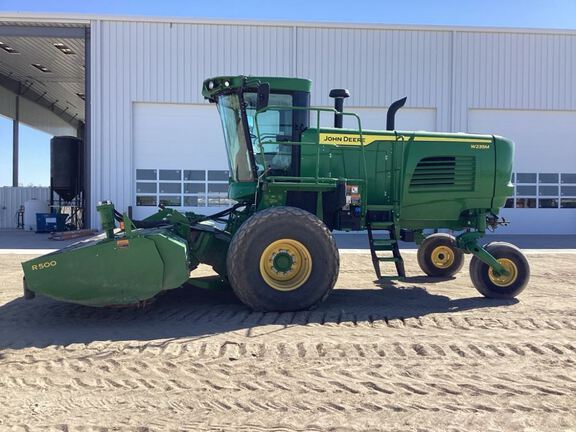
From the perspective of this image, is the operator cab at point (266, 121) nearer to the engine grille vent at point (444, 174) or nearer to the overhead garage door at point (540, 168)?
the engine grille vent at point (444, 174)

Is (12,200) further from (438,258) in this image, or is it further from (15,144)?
(438,258)

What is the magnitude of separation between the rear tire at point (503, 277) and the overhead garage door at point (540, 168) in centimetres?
1326

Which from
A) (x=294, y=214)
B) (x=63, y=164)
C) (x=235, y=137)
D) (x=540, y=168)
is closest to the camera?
(x=294, y=214)

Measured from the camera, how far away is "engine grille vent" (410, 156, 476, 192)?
723 cm

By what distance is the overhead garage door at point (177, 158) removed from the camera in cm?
1816

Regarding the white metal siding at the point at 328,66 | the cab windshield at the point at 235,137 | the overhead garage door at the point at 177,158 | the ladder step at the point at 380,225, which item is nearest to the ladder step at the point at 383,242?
the ladder step at the point at 380,225

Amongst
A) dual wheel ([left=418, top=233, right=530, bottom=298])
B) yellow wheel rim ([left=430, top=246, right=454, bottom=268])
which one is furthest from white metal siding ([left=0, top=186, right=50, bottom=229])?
dual wheel ([left=418, top=233, right=530, bottom=298])

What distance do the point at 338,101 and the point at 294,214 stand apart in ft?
6.31

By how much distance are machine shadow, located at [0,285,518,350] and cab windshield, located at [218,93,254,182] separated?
169 cm

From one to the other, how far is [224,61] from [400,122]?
6769 mm

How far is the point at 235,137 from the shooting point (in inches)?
267

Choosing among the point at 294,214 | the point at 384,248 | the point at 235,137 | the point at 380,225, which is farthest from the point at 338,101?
the point at 384,248

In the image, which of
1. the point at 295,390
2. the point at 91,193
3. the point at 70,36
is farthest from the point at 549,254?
the point at 70,36

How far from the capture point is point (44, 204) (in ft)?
73.1
